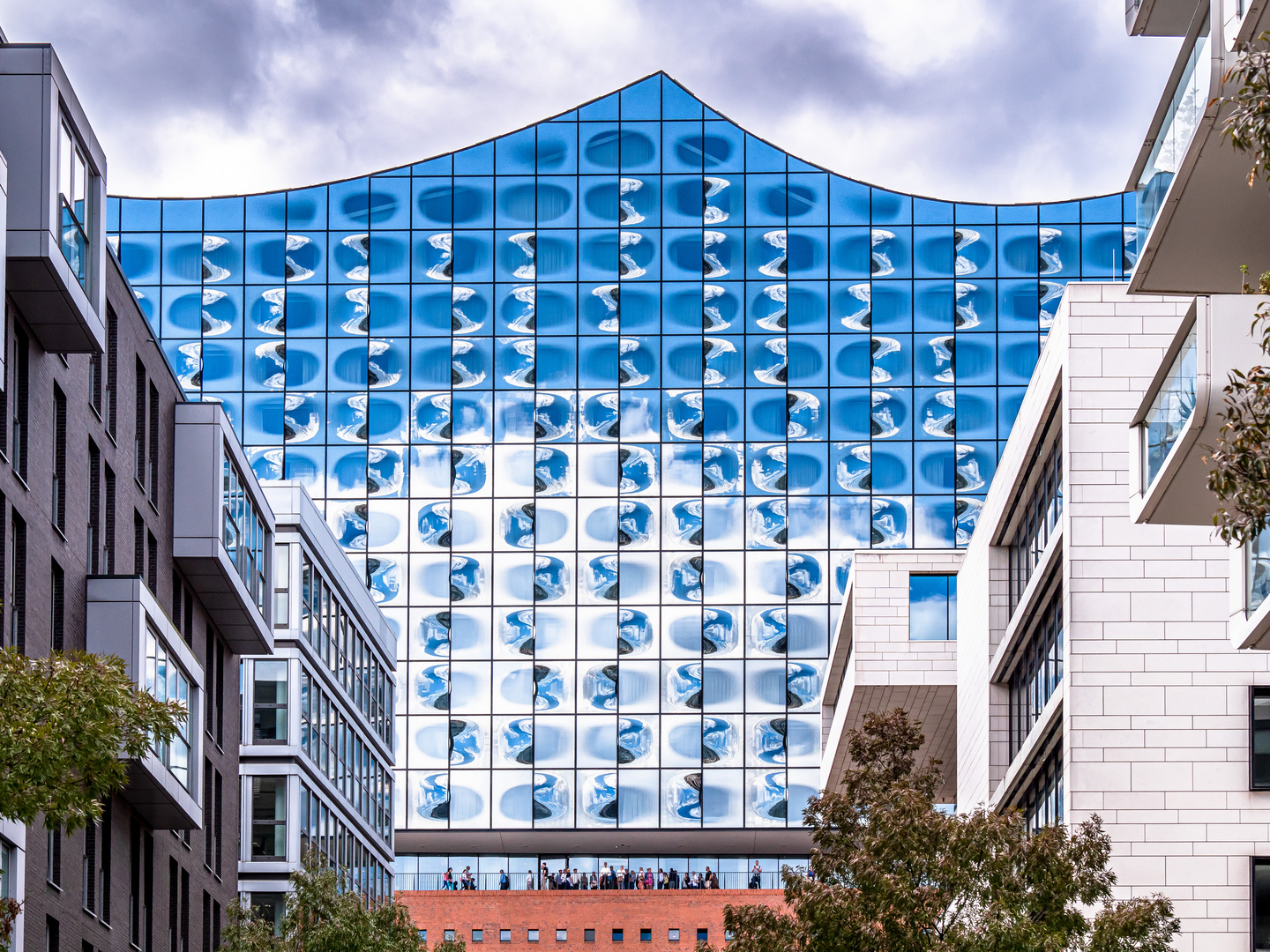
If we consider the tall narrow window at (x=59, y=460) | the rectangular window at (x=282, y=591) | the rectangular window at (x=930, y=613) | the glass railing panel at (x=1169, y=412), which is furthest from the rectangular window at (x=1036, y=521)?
the rectangular window at (x=282, y=591)

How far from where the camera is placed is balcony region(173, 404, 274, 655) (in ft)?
165

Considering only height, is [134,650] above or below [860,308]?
below

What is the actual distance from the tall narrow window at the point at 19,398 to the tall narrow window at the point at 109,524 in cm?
649

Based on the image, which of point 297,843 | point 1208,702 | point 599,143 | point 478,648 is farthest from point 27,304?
point 599,143

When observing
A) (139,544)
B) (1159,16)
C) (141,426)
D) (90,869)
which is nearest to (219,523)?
(139,544)

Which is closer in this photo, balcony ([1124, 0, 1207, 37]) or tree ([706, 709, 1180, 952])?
balcony ([1124, 0, 1207, 37])

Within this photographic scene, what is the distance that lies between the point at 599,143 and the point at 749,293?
10.2 meters

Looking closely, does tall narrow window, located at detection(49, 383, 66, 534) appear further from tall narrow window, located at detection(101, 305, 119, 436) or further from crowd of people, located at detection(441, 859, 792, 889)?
crowd of people, located at detection(441, 859, 792, 889)

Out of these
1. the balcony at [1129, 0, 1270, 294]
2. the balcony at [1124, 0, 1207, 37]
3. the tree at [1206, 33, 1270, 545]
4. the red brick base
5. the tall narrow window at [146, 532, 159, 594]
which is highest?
the balcony at [1124, 0, 1207, 37]

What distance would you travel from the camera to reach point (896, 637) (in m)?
53.3

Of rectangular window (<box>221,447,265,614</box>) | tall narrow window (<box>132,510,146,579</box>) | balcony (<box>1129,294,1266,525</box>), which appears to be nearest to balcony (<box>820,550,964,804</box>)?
rectangular window (<box>221,447,265,614</box>)

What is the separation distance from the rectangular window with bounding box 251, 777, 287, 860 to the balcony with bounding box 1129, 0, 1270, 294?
44858 mm

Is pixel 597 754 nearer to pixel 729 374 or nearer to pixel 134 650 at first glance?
pixel 729 374

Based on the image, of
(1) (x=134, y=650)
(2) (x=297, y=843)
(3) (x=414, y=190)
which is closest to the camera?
(1) (x=134, y=650)
